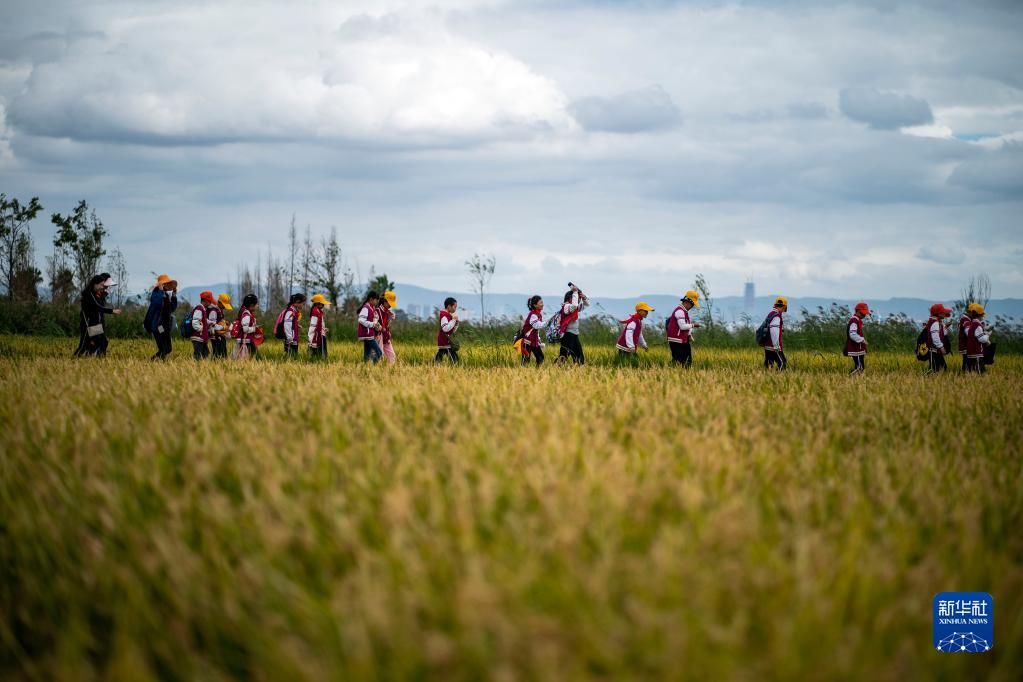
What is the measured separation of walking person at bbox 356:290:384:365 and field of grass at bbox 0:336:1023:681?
30.4ft

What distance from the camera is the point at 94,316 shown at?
17.7 metres

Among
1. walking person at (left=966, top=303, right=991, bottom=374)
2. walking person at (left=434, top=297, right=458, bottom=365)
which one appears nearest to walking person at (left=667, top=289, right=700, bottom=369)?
walking person at (left=434, top=297, right=458, bottom=365)

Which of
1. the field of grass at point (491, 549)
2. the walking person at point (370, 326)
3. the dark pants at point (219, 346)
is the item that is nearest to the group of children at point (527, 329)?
the walking person at point (370, 326)

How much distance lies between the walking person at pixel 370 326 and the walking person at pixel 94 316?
15.3ft

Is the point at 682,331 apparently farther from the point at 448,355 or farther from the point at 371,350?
the point at 371,350

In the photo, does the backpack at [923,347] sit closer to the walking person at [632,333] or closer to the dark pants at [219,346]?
the walking person at [632,333]

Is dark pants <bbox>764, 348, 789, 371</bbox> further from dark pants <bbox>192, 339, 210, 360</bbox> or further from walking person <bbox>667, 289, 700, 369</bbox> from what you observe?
dark pants <bbox>192, 339, 210, 360</bbox>

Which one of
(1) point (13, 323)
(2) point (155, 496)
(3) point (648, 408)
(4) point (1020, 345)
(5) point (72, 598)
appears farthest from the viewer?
(1) point (13, 323)

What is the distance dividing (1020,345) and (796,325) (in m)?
6.29

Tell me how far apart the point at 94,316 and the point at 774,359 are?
12.9 metres

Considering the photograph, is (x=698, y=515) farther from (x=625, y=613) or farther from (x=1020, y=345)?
(x=1020, y=345)

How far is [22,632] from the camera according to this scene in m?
3.95

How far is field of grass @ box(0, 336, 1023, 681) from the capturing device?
3025 mm

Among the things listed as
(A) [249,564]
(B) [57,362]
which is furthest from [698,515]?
(B) [57,362]
